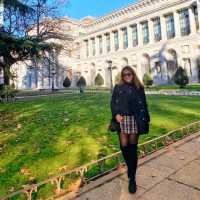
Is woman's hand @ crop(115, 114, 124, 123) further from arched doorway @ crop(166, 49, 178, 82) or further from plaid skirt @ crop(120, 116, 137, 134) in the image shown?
arched doorway @ crop(166, 49, 178, 82)

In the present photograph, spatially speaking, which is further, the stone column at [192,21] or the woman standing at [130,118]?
the stone column at [192,21]

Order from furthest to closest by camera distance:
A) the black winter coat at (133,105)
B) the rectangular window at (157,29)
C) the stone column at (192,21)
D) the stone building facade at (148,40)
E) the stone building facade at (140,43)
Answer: the rectangular window at (157,29)
the stone building facade at (140,43)
the stone building facade at (148,40)
the stone column at (192,21)
the black winter coat at (133,105)

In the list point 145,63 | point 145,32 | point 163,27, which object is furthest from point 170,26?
point 145,63

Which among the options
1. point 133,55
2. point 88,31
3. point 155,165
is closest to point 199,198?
point 155,165

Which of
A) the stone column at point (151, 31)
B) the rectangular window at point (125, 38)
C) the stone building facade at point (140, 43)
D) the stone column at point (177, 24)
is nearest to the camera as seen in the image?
the stone building facade at point (140, 43)

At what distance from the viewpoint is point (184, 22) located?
164 ft

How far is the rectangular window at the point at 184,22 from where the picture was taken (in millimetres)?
49219

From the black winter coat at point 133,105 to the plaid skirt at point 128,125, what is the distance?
64 millimetres

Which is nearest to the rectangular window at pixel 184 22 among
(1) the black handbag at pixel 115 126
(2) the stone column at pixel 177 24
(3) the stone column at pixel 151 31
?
A: (2) the stone column at pixel 177 24

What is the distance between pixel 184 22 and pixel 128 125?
2024 inches

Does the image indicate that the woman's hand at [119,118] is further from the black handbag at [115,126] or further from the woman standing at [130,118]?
the black handbag at [115,126]

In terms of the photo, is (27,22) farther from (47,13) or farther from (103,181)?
(103,181)

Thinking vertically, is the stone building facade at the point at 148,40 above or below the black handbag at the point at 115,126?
above

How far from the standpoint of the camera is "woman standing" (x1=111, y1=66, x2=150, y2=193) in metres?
3.96
